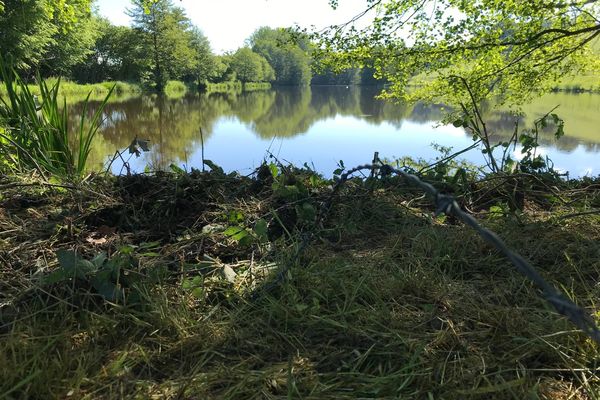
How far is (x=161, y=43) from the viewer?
4131 centimetres

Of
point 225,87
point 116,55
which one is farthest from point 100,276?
point 225,87

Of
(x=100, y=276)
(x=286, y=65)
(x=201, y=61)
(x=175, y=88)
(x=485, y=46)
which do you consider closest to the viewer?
(x=100, y=276)

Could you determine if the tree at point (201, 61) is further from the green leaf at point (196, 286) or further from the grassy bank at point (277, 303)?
the green leaf at point (196, 286)

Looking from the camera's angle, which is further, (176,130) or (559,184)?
(176,130)

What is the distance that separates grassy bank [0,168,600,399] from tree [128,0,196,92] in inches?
1607

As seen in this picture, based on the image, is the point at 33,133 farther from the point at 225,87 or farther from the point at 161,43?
the point at 225,87

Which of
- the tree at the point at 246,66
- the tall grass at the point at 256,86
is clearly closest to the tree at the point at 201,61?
the tall grass at the point at 256,86

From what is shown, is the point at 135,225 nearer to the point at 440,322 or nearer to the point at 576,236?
the point at 440,322

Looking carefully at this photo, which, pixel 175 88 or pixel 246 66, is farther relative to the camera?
pixel 246 66

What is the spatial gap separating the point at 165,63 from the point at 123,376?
45310 millimetres

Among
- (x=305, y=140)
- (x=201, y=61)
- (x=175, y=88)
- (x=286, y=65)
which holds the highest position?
(x=286, y=65)

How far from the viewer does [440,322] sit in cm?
150

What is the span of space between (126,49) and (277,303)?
45391 millimetres

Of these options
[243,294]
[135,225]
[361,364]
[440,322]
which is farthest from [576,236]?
[135,225]
